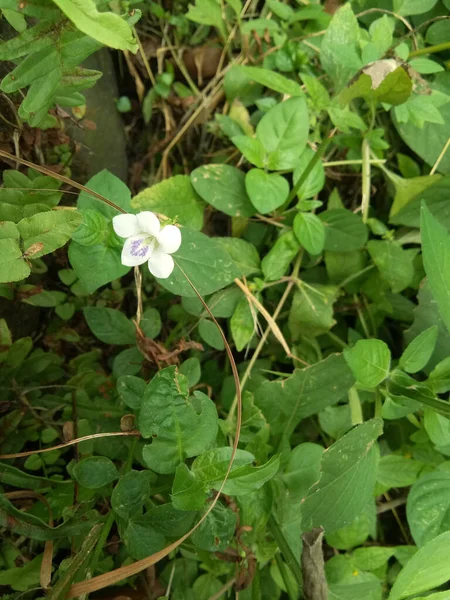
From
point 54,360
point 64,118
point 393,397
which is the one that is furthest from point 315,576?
point 64,118

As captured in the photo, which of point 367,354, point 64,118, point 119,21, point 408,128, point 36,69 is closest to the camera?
point 119,21

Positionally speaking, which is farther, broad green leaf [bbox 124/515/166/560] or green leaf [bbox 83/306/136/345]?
green leaf [bbox 83/306/136/345]

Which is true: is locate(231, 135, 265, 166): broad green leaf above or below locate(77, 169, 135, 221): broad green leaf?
above

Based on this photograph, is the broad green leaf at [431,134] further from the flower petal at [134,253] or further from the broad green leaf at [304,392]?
the flower petal at [134,253]

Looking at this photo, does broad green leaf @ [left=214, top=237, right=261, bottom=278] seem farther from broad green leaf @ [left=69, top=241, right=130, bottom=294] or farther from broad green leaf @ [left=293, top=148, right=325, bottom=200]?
broad green leaf @ [left=69, top=241, right=130, bottom=294]

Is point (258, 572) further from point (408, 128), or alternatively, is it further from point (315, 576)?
point (408, 128)

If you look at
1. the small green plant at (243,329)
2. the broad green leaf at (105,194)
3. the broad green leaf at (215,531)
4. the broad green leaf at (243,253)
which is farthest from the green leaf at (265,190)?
the broad green leaf at (215,531)

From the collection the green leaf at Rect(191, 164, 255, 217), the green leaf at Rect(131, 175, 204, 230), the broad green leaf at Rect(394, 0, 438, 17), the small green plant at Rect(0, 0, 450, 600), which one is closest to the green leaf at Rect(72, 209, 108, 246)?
the small green plant at Rect(0, 0, 450, 600)
